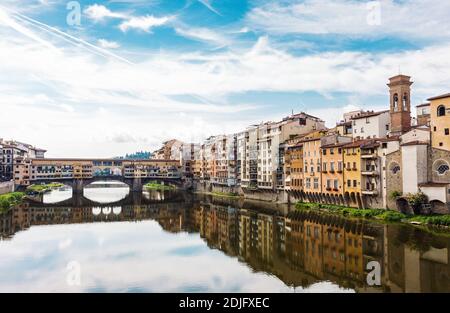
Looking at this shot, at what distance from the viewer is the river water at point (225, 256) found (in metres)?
22.1

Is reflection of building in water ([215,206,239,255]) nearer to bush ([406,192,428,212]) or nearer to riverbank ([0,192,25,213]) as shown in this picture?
bush ([406,192,428,212])

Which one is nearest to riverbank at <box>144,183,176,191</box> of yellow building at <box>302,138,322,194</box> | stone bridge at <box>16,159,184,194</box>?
stone bridge at <box>16,159,184,194</box>

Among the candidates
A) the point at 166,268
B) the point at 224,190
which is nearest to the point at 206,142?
the point at 224,190

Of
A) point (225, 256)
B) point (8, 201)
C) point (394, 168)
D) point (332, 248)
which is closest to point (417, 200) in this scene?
point (394, 168)

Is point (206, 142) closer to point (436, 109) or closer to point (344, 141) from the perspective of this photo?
point (344, 141)

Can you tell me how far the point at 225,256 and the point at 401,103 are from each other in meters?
31.8

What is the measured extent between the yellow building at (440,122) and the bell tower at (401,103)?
8680 millimetres

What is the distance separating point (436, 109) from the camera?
38.8m

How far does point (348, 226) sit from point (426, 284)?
16816 mm

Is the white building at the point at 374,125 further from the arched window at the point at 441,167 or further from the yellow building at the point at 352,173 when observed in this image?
the arched window at the point at 441,167

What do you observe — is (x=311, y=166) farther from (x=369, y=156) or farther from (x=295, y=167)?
(x=369, y=156)

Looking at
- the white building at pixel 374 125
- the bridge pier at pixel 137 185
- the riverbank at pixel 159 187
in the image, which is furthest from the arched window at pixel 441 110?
the riverbank at pixel 159 187

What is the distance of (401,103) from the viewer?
47875 mm

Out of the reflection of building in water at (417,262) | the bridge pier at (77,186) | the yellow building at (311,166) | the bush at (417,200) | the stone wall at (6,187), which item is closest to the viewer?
the reflection of building in water at (417,262)
